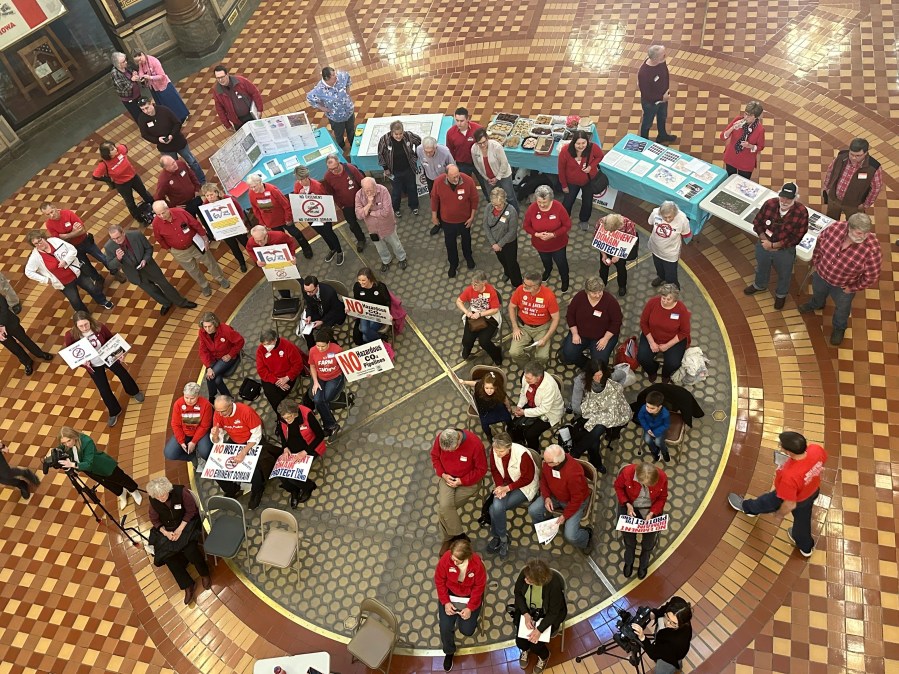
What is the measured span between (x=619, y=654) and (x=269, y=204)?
7.41m

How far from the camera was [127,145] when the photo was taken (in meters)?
13.8

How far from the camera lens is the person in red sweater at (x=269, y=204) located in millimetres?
9844

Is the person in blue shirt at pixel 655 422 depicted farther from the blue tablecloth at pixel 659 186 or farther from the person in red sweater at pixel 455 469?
the blue tablecloth at pixel 659 186

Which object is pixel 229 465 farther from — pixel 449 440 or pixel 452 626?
pixel 452 626

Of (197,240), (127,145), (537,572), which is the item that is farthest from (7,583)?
(127,145)

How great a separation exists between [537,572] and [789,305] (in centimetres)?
556

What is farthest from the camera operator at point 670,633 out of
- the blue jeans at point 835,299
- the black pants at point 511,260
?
the black pants at point 511,260

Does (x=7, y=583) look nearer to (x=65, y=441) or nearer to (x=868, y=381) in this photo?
(x=65, y=441)

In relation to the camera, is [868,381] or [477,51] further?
[477,51]

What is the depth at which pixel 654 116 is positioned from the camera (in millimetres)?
11469

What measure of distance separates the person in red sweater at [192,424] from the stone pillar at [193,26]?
10.2m

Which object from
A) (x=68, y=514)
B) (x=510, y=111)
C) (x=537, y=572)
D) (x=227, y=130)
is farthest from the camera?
(x=227, y=130)

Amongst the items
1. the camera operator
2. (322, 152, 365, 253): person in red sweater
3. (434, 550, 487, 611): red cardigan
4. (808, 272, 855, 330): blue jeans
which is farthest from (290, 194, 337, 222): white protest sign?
the camera operator

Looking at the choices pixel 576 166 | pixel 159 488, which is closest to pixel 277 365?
pixel 159 488
